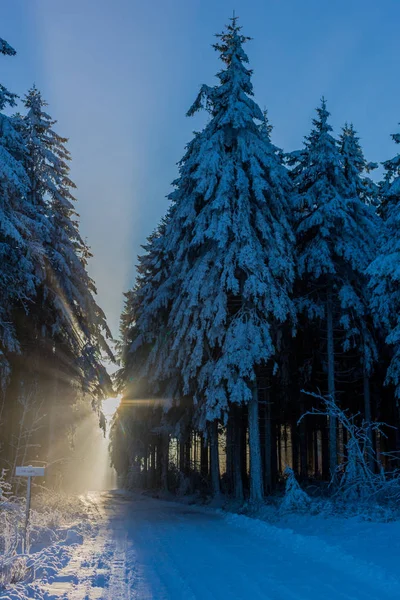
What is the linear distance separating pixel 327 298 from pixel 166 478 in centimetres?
1529

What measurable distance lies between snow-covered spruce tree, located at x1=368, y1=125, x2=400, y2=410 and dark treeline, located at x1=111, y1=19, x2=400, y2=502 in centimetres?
5

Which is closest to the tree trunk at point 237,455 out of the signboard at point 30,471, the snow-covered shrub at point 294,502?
the snow-covered shrub at point 294,502

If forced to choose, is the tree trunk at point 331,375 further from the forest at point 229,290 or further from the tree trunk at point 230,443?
the tree trunk at point 230,443

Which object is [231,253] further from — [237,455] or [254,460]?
[237,455]

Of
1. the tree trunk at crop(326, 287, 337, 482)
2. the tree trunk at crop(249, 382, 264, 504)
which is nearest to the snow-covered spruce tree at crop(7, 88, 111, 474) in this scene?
the tree trunk at crop(249, 382, 264, 504)

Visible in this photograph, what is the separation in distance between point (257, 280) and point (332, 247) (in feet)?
16.2

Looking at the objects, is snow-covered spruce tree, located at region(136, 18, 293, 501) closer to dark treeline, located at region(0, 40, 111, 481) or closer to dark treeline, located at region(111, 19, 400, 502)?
dark treeline, located at region(111, 19, 400, 502)

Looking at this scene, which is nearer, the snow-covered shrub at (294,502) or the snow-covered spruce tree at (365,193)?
the snow-covered shrub at (294,502)

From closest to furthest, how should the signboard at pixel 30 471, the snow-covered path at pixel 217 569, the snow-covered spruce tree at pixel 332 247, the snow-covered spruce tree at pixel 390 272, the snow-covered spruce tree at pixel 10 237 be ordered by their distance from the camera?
the snow-covered path at pixel 217 569 < the signboard at pixel 30 471 < the snow-covered spruce tree at pixel 10 237 < the snow-covered spruce tree at pixel 390 272 < the snow-covered spruce tree at pixel 332 247

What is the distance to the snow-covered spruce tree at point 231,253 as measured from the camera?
17.2 m

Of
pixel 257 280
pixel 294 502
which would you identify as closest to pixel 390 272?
pixel 257 280

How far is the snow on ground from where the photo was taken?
6.57m

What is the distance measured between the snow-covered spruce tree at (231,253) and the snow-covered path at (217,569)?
5.71 metres

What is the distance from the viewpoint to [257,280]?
17406 mm
